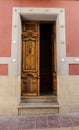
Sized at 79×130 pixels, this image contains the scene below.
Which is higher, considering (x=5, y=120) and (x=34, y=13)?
(x=34, y=13)

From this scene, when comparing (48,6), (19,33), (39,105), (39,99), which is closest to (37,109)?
(39,105)

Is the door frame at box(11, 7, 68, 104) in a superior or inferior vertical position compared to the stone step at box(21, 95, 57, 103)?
superior

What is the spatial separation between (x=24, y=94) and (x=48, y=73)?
1583 millimetres

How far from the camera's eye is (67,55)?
21.3ft

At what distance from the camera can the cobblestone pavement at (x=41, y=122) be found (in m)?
5.08

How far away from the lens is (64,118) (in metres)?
5.82

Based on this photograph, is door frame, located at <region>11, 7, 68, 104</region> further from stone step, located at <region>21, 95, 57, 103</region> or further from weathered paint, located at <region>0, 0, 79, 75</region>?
stone step, located at <region>21, 95, 57, 103</region>

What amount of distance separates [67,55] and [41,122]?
2350 millimetres

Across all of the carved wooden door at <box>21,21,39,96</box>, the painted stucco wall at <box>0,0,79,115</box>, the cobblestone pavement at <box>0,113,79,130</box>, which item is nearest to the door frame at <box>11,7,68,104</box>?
the painted stucco wall at <box>0,0,79,115</box>

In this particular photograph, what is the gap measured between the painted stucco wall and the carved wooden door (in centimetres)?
73

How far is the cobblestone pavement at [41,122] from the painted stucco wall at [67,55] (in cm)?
43

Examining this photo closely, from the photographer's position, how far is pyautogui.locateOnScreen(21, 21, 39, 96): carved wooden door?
707cm

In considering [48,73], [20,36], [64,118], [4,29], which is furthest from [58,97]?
[4,29]

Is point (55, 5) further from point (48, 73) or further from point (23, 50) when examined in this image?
point (48, 73)
